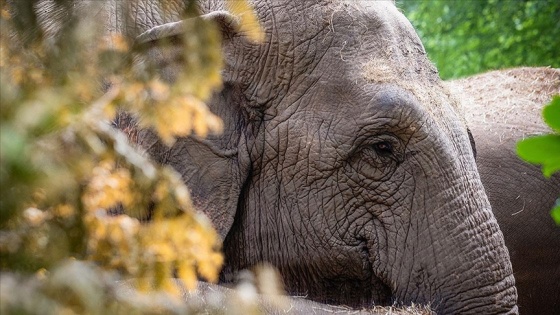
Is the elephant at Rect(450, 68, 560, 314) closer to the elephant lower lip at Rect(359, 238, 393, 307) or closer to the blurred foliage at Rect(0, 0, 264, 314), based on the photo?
the elephant lower lip at Rect(359, 238, 393, 307)

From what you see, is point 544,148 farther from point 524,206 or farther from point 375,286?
point 524,206

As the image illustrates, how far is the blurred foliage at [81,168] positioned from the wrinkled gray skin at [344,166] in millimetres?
2209

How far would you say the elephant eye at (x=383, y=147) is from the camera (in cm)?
496

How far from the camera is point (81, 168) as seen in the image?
2264 mm

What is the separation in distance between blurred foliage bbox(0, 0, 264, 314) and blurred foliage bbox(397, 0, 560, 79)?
9.16 m

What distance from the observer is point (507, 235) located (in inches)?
272

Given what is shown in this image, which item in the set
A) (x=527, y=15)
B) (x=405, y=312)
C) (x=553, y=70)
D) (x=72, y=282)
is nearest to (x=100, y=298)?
(x=72, y=282)

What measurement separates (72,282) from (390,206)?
313 cm

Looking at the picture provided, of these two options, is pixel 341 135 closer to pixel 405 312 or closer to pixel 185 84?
pixel 405 312

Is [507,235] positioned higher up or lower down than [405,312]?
higher up

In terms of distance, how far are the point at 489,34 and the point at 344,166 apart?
25.4 ft

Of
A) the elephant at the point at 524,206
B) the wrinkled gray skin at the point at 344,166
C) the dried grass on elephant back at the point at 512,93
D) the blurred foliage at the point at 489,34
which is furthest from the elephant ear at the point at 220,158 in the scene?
the blurred foliage at the point at 489,34

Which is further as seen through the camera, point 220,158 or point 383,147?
point 220,158

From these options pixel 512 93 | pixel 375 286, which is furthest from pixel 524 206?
pixel 375 286
